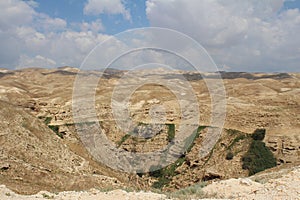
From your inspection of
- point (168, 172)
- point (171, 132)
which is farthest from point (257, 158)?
point (171, 132)

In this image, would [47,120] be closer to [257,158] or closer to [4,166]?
[4,166]

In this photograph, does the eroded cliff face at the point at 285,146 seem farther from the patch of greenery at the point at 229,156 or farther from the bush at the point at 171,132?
the bush at the point at 171,132

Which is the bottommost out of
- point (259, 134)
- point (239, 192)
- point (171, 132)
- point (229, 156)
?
point (229, 156)

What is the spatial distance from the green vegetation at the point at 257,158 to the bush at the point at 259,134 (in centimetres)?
60

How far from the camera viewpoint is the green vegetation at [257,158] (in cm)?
3353

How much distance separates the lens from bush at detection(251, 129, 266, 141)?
37.6 m

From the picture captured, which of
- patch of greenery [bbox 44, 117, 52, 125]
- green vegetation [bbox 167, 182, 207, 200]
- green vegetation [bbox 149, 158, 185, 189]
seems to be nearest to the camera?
green vegetation [bbox 167, 182, 207, 200]

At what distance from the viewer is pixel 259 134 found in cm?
3778

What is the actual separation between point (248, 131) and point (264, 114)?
16.1 ft

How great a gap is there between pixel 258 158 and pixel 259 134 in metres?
4.42

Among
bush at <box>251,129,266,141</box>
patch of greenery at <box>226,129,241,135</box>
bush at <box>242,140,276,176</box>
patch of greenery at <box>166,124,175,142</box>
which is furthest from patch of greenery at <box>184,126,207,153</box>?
bush at <box>242,140,276,176</box>

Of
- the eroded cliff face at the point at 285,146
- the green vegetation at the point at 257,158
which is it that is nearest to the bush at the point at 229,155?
the green vegetation at the point at 257,158

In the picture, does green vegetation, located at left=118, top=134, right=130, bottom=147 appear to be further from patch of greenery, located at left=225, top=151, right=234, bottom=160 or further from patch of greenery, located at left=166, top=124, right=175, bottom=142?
patch of greenery, located at left=225, top=151, right=234, bottom=160

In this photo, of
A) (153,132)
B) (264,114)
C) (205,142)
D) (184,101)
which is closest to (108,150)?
(153,132)
